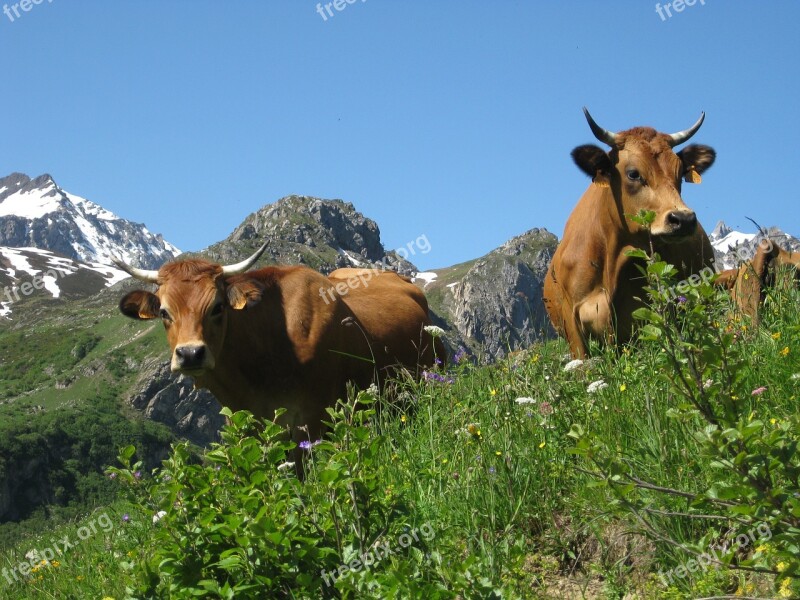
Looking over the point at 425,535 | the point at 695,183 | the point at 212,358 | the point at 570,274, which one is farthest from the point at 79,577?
the point at 695,183

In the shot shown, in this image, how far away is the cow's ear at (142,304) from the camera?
10.1 meters

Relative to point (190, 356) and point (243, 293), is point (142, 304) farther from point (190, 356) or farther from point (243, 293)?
point (190, 356)

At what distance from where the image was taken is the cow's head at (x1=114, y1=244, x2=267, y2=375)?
29.2 ft

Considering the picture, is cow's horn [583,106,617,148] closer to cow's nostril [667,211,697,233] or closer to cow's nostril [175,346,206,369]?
cow's nostril [667,211,697,233]

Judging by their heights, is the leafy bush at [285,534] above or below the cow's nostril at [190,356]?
below

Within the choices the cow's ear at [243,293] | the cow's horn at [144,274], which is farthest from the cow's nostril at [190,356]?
the cow's horn at [144,274]

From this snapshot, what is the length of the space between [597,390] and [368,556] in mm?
2033

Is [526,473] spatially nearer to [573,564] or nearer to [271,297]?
[573,564]

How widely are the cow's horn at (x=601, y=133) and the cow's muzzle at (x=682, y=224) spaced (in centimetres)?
180

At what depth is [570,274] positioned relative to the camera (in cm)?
1015

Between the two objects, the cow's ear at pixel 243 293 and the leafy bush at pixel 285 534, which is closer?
the leafy bush at pixel 285 534

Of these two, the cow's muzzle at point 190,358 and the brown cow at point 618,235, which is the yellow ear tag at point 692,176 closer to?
the brown cow at point 618,235

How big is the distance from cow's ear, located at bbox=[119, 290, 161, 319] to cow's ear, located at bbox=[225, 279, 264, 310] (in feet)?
3.01

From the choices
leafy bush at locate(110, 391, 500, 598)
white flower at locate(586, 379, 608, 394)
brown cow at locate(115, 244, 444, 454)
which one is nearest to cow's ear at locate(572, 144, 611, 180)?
brown cow at locate(115, 244, 444, 454)
